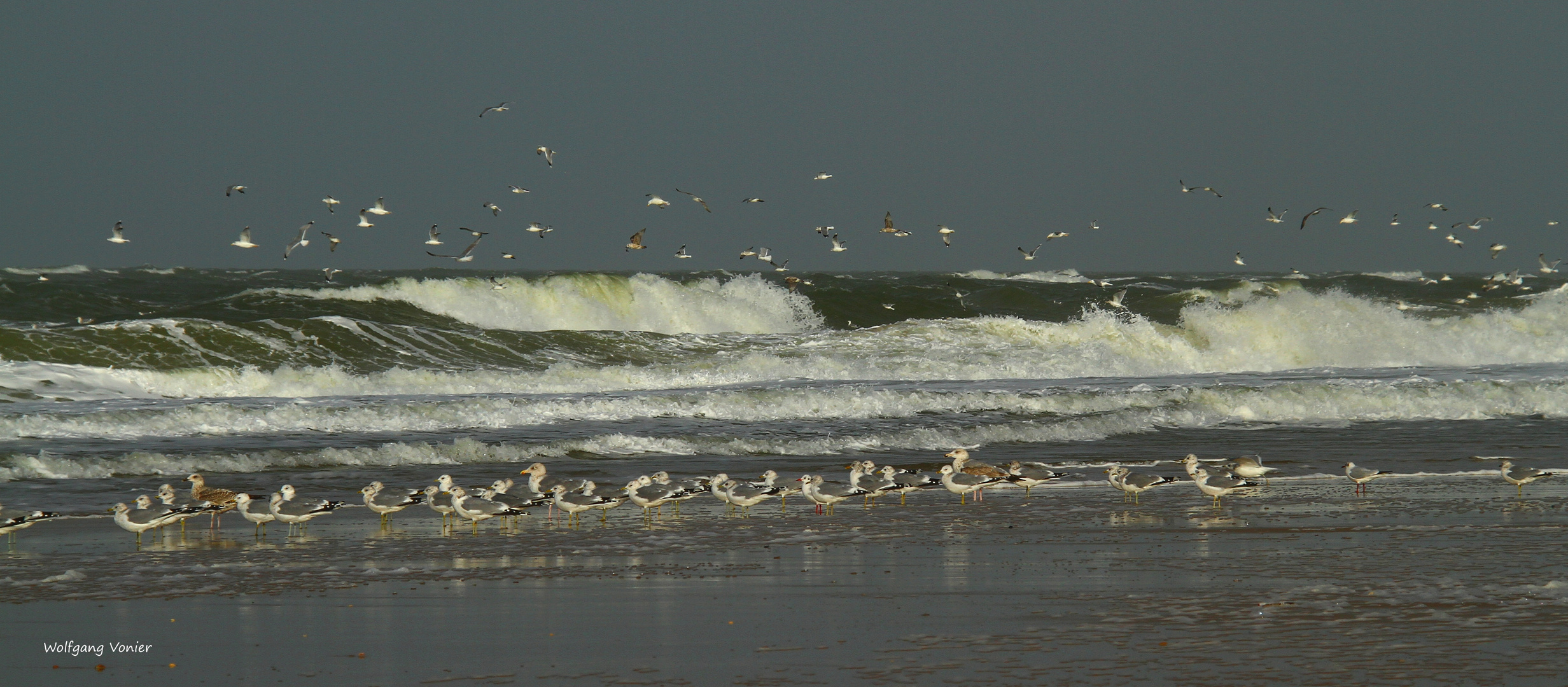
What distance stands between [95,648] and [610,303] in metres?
36.3

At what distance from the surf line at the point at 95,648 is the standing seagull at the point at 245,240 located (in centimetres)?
1995

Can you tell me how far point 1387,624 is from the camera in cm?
717

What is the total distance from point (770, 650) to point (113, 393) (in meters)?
18.9

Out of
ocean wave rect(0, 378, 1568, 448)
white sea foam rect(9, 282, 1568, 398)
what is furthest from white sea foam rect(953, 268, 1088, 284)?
ocean wave rect(0, 378, 1568, 448)

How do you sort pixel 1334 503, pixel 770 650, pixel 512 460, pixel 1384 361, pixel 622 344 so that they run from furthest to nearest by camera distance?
pixel 1384 361, pixel 622 344, pixel 512 460, pixel 1334 503, pixel 770 650

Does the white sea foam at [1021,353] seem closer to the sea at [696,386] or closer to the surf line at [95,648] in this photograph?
the sea at [696,386]

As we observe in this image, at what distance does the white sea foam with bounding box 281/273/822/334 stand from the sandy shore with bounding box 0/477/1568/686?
2857 cm

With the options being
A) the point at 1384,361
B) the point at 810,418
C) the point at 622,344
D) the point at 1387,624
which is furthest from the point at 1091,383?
the point at 1387,624

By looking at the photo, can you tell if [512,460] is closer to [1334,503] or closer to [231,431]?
[231,431]

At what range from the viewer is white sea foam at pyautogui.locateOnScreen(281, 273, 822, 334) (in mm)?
39750

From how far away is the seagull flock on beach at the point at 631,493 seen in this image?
36.6 feet

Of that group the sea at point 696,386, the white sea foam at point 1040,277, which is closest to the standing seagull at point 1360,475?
the sea at point 696,386

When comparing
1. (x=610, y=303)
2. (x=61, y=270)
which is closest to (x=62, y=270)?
(x=61, y=270)

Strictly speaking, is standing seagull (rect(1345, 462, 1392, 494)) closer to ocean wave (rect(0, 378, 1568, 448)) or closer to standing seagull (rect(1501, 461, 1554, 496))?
standing seagull (rect(1501, 461, 1554, 496))
